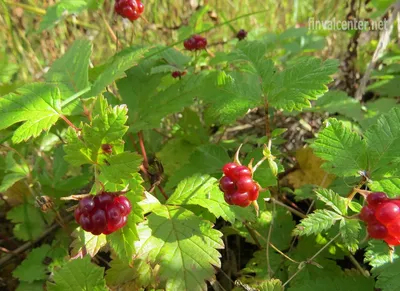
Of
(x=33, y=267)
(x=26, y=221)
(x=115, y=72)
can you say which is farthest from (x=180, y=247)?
(x=26, y=221)

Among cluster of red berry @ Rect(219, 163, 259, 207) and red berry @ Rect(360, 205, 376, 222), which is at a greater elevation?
cluster of red berry @ Rect(219, 163, 259, 207)

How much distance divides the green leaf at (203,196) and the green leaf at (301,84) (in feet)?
1.32

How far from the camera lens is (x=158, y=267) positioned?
1.39 meters

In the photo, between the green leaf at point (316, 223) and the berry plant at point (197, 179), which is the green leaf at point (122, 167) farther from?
the green leaf at point (316, 223)

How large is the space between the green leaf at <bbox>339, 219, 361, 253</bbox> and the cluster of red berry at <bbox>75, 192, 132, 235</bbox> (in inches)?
25.5

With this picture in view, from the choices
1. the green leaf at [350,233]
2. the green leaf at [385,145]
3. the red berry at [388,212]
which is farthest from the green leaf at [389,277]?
the red berry at [388,212]

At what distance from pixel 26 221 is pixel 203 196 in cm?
104

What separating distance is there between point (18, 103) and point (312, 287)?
1281 mm

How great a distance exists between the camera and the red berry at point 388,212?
3.12 feet

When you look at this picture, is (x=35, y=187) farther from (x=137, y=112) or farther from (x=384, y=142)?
(x=384, y=142)

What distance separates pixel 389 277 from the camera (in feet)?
4.13

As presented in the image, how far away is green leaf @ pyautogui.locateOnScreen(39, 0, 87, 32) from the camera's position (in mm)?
2057

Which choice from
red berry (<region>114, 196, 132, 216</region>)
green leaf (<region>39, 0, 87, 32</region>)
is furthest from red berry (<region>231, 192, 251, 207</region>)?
green leaf (<region>39, 0, 87, 32</region>)

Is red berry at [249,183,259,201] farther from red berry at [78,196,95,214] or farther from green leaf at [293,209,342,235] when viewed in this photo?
red berry at [78,196,95,214]
